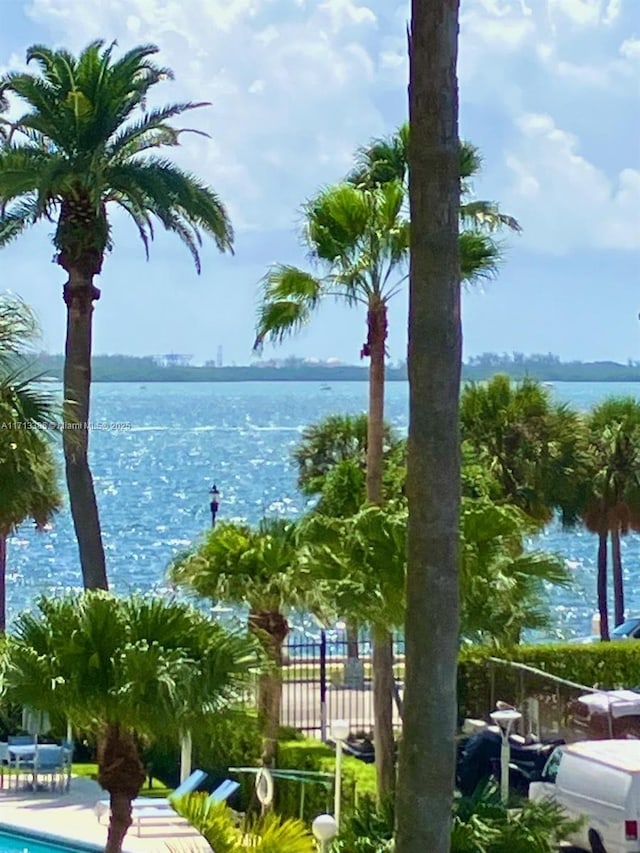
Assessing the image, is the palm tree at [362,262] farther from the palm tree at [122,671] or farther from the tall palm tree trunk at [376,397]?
the palm tree at [122,671]

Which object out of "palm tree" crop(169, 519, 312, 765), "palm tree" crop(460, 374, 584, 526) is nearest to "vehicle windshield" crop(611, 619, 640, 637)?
"palm tree" crop(460, 374, 584, 526)

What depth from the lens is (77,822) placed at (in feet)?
53.6

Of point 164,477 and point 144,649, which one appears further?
point 164,477

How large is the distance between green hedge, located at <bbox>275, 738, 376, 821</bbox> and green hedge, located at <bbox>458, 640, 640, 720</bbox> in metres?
3.46

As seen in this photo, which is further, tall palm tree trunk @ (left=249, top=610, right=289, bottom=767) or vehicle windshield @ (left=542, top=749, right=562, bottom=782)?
tall palm tree trunk @ (left=249, top=610, right=289, bottom=767)

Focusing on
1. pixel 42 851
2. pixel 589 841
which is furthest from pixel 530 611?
pixel 42 851

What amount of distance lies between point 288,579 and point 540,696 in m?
5.56

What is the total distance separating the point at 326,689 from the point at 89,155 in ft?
28.8

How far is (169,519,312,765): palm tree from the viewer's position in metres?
16.1

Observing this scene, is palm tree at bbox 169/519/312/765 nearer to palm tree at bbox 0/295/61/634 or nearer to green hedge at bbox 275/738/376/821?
green hedge at bbox 275/738/376/821

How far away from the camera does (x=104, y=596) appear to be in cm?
1019

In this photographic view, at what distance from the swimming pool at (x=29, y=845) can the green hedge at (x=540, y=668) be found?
20.7ft

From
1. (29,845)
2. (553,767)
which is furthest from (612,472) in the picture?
(29,845)

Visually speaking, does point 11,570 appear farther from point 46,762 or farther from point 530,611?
point 530,611
